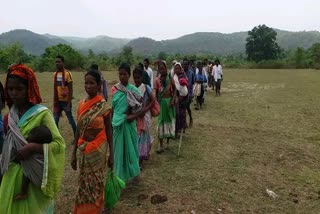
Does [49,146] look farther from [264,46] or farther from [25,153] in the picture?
[264,46]

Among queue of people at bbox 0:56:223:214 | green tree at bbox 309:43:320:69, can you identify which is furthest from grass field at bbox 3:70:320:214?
green tree at bbox 309:43:320:69

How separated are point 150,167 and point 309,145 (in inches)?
147

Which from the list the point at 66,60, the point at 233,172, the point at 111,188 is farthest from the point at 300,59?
the point at 111,188

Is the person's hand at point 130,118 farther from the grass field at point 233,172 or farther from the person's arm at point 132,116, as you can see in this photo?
the grass field at point 233,172

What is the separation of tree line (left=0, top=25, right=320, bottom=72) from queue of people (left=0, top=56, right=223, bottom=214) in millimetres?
20023

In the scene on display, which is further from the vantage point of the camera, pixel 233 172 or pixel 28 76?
pixel 233 172

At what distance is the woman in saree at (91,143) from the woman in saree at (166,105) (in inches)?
131

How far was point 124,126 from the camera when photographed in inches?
195

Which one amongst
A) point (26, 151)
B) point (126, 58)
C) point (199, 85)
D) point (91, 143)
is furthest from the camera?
point (126, 58)

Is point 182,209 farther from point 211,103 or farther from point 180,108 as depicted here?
point 211,103

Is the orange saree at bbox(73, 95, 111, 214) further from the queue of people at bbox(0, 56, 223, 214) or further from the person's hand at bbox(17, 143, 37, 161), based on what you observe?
the person's hand at bbox(17, 143, 37, 161)

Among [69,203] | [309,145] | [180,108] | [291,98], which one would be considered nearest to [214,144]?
[180,108]

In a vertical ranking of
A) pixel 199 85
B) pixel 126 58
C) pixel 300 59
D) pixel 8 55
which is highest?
pixel 199 85

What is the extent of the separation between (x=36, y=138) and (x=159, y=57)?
52.8 metres
